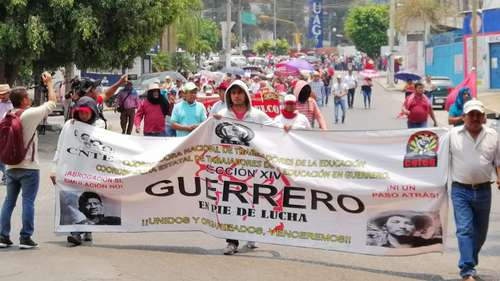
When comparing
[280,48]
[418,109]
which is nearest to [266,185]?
[418,109]

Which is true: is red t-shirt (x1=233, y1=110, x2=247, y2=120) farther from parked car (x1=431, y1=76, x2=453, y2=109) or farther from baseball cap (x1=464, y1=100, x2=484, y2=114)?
parked car (x1=431, y1=76, x2=453, y2=109)

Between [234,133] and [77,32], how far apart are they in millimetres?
13272

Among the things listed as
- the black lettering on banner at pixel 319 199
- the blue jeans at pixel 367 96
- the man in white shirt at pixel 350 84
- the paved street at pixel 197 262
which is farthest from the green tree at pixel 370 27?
the black lettering on banner at pixel 319 199

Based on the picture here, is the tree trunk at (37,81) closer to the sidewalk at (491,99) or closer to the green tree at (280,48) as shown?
the sidewalk at (491,99)

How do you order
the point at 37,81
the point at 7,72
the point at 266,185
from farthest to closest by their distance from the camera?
the point at 37,81 → the point at 7,72 → the point at 266,185

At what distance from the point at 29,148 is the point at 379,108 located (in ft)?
103

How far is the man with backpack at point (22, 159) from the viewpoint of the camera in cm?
950

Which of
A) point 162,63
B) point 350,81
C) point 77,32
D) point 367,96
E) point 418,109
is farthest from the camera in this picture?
point 162,63

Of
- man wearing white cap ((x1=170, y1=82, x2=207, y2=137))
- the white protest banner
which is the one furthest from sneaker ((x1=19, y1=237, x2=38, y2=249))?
man wearing white cap ((x1=170, y1=82, x2=207, y2=137))

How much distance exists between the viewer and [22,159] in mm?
9547

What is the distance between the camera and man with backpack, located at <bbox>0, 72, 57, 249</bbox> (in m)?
9.50

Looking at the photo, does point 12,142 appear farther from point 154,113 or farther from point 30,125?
point 154,113

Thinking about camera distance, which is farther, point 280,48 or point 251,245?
point 280,48

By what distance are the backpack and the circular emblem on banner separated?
1.97 metres
